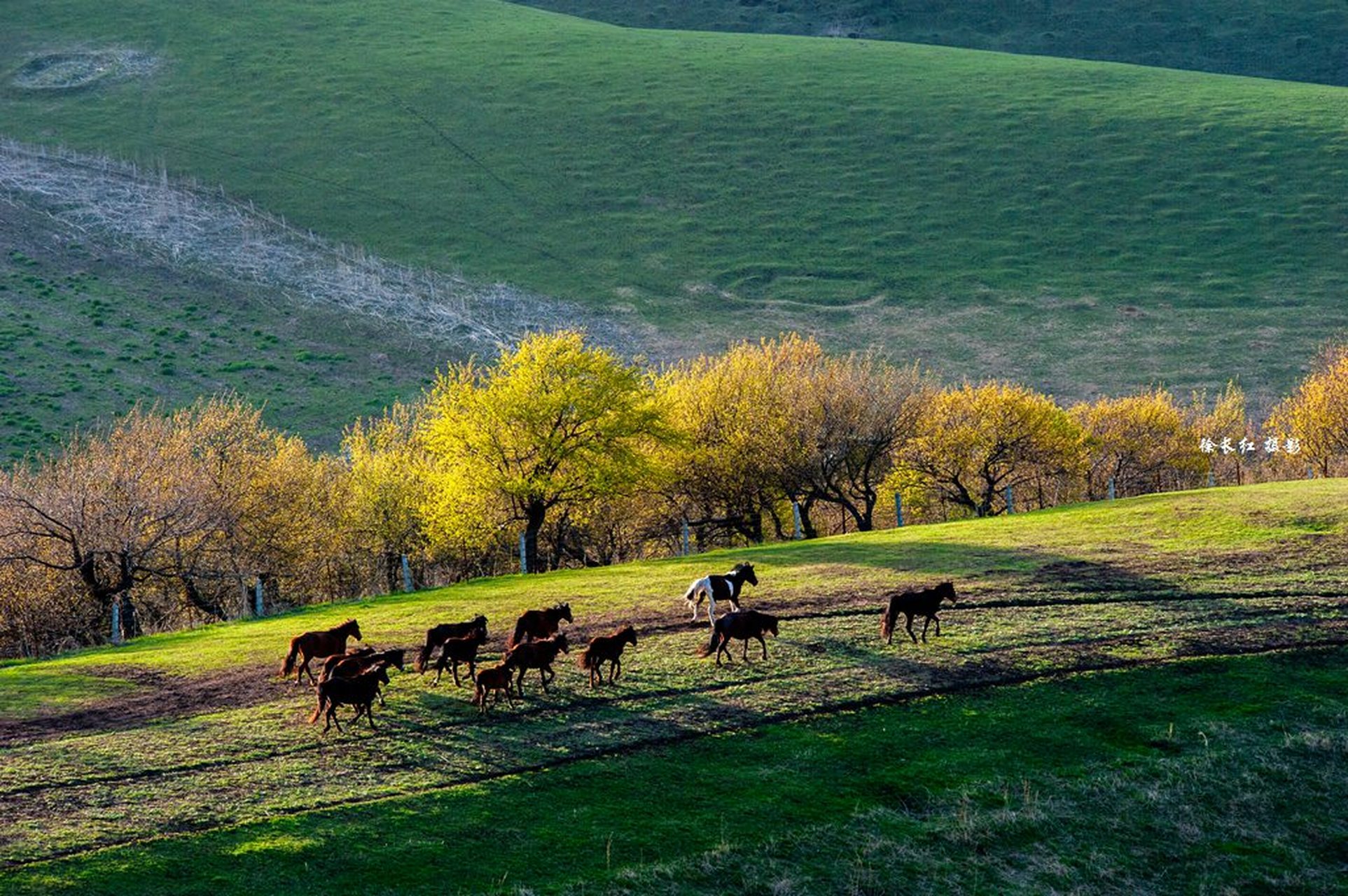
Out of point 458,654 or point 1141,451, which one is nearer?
point 458,654

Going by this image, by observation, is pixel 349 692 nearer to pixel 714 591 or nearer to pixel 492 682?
pixel 492 682

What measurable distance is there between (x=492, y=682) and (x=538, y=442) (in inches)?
972

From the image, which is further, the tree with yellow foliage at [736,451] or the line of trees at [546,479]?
the tree with yellow foliage at [736,451]

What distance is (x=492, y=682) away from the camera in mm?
28609

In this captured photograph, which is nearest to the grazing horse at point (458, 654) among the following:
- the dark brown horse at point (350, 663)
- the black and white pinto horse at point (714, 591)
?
the dark brown horse at point (350, 663)

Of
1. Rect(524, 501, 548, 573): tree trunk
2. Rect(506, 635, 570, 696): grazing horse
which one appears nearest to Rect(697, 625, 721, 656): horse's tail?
Rect(506, 635, 570, 696): grazing horse

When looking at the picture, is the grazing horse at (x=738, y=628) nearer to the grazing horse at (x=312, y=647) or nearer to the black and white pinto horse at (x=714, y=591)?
the black and white pinto horse at (x=714, y=591)

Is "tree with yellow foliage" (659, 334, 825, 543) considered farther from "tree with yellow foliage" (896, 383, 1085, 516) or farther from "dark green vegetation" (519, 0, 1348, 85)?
"dark green vegetation" (519, 0, 1348, 85)

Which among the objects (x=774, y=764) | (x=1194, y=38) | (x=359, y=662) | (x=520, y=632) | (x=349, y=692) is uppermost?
(x=1194, y=38)

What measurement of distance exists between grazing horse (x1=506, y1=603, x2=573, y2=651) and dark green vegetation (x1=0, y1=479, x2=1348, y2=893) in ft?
6.12

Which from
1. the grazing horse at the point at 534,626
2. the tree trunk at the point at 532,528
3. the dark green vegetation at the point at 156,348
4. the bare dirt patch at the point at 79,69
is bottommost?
the grazing horse at the point at 534,626

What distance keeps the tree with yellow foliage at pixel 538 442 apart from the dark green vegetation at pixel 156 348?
3734 cm

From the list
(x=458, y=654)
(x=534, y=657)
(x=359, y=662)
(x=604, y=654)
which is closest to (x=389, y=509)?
(x=458, y=654)

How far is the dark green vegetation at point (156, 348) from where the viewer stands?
91.9 m
